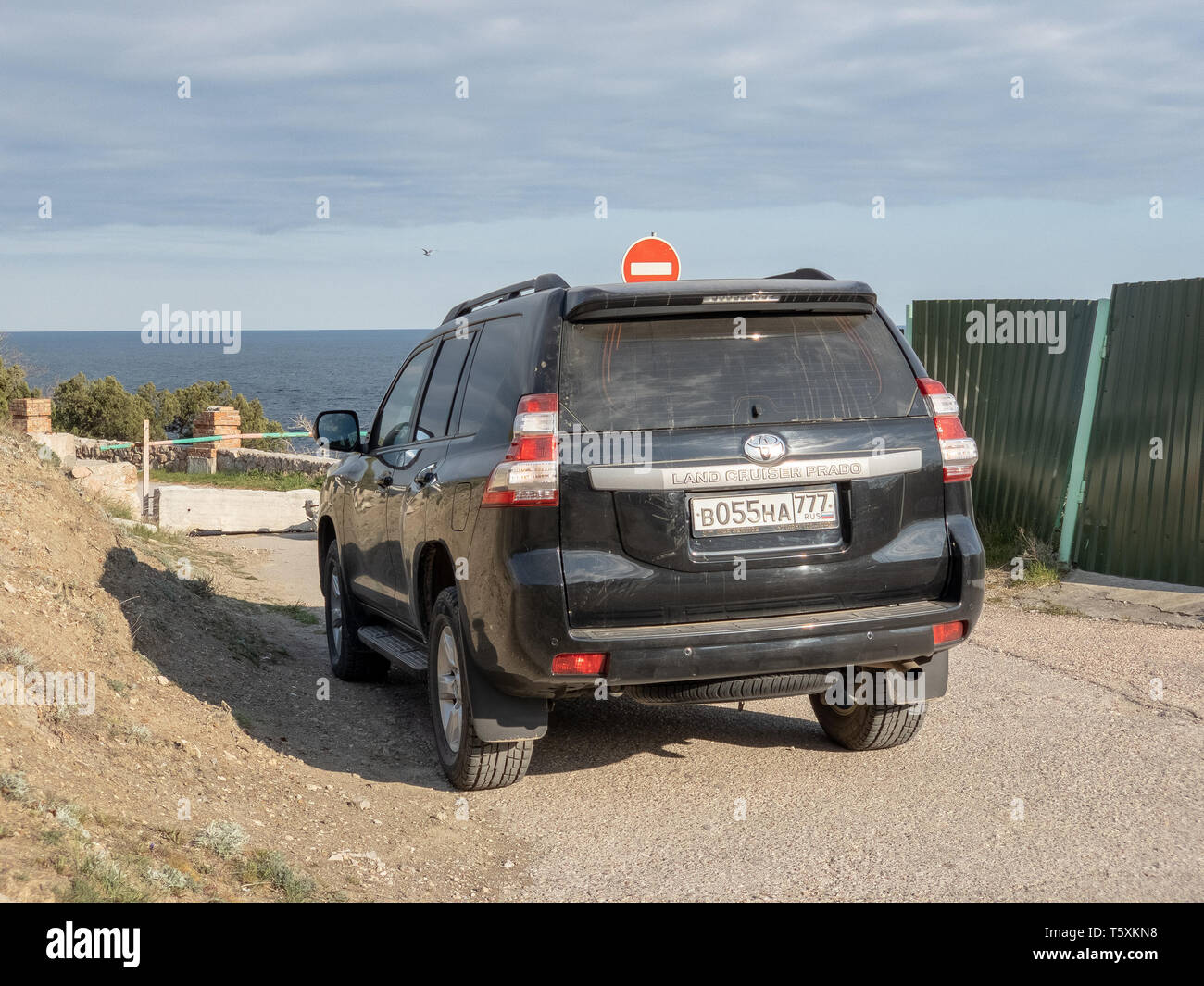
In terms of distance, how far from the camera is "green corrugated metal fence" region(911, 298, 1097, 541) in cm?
1080

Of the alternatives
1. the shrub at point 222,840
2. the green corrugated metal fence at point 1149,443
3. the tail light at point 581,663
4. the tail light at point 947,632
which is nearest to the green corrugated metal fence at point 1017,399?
the green corrugated metal fence at point 1149,443

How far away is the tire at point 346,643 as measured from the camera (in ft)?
25.5

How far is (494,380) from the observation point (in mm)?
5340

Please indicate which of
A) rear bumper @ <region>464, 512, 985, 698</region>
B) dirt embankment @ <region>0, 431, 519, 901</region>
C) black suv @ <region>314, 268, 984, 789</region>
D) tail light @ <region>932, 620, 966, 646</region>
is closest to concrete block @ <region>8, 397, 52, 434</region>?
dirt embankment @ <region>0, 431, 519, 901</region>

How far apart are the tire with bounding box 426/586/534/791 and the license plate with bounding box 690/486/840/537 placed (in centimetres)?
120

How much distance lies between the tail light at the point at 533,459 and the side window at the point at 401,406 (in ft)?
6.53

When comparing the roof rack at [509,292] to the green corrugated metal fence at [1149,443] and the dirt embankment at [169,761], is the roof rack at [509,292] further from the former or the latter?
the green corrugated metal fence at [1149,443]

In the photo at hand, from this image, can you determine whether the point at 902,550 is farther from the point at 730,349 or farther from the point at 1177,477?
the point at 1177,477

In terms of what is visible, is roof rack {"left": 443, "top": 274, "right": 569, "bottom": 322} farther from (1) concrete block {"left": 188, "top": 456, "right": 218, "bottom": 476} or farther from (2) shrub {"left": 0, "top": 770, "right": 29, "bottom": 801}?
(1) concrete block {"left": 188, "top": 456, "right": 218, "bottom": 476}

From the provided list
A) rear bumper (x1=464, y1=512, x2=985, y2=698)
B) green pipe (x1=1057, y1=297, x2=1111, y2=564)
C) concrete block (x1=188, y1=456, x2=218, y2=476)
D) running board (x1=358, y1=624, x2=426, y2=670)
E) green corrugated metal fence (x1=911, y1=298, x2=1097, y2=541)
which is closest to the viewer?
rear bumper (x1=464, y1=512, x2=985, y2=698)

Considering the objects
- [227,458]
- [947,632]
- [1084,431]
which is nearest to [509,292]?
[947,632]

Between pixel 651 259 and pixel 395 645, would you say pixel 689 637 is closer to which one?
pixel 395 645

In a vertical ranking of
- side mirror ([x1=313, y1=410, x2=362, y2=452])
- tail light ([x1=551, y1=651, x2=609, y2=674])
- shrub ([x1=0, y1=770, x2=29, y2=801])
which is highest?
side mirror ([x1=313, y1=410, x2=362, y2=452])

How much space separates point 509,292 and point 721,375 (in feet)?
4.44
